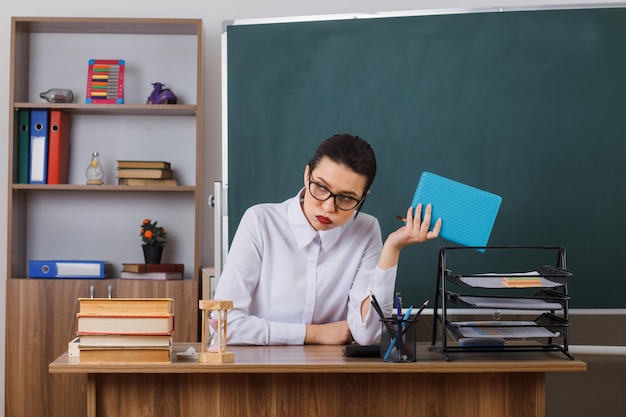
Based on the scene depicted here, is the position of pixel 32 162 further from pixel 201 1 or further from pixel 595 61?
pixel 595 61

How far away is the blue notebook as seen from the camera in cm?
215

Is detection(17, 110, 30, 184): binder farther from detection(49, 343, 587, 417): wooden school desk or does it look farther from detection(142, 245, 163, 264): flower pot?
detection(49, 343, 587, 417): wooden school desk

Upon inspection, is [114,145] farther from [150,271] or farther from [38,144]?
[150,271]

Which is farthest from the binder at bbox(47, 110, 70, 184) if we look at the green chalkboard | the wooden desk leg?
the wooden desk leg

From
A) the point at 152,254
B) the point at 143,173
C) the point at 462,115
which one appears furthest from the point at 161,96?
the point at 462,115

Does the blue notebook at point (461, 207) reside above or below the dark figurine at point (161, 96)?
below

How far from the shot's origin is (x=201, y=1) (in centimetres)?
409

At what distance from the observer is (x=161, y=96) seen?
3.93 m

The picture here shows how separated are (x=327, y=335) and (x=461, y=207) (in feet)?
1.88

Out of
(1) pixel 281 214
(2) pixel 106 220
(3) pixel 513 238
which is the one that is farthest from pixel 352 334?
(2) pixel 106 220

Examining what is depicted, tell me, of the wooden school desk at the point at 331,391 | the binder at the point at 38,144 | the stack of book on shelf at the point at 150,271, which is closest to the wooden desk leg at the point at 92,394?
the wooden school desk at the point at 331,391

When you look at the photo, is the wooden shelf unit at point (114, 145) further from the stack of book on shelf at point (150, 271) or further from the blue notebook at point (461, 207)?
the blue notebook at point (461, 207)

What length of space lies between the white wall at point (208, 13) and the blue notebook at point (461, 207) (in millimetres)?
2045

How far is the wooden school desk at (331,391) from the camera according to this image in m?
1.98
